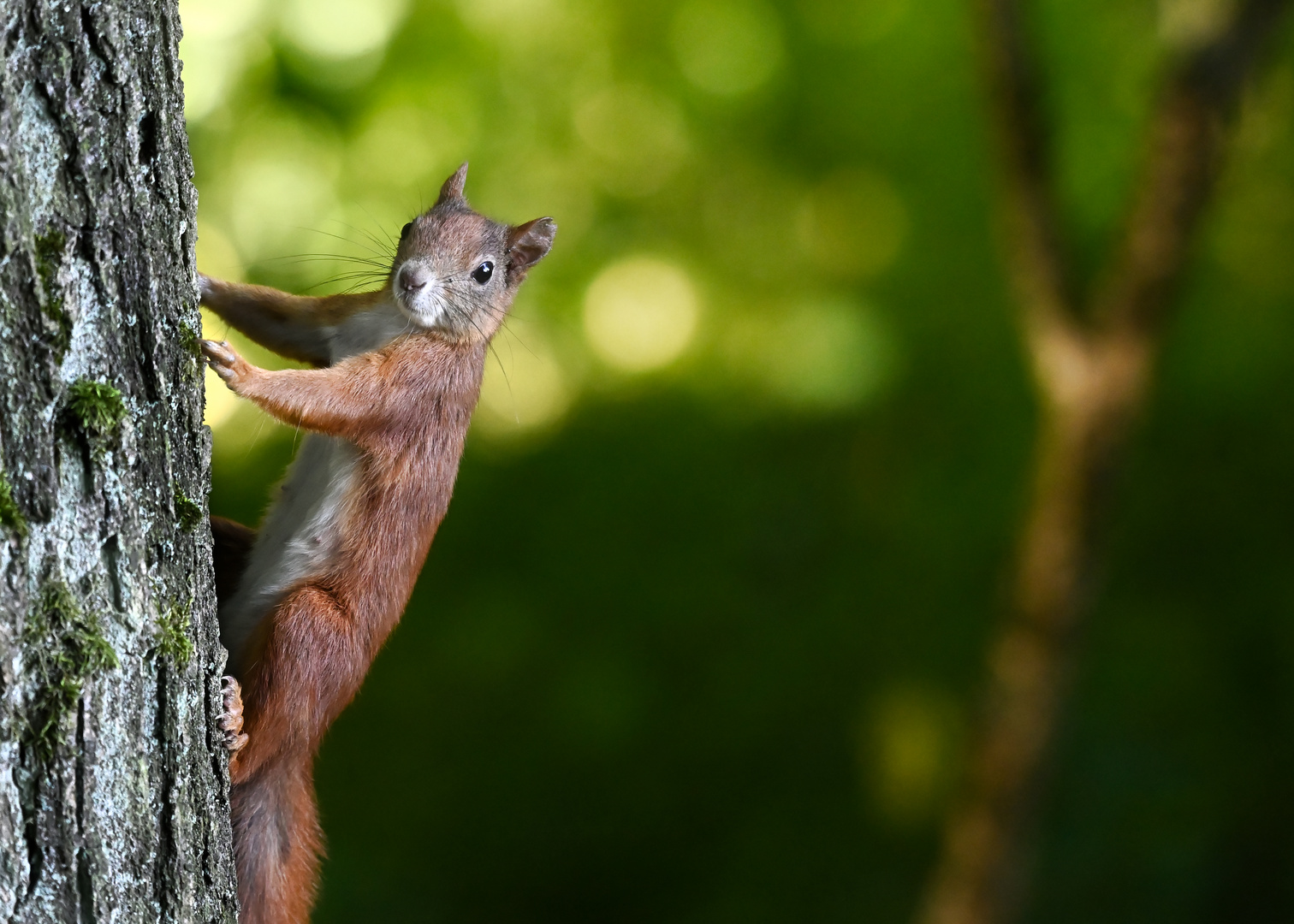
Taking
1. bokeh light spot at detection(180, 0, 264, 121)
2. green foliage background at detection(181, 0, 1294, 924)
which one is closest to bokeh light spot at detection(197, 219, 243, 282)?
bokeh light spot at detection(180, 0, 264, 121)

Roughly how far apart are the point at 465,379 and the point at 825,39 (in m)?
2.25

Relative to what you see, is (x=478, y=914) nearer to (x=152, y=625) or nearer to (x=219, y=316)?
(x=219, y=316)

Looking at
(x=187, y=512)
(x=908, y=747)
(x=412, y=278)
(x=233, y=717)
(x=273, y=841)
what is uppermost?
(x=412, y=278)

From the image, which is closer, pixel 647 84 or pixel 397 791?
pixel 647 84

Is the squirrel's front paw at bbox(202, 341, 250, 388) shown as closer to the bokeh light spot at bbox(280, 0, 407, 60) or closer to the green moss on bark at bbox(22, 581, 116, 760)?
the green moss on bark at bbox(22, 581, 116, 760)

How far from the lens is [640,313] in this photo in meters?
3.28

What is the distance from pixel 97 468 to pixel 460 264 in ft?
2.60

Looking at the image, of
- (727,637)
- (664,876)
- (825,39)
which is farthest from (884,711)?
(825,39)

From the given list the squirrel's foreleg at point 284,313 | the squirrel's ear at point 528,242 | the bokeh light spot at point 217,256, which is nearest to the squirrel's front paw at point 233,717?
the squirrel's foreleg at point 284,313

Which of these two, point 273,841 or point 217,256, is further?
point 217,256

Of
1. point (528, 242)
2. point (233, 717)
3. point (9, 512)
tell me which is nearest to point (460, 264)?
point (528, 242)

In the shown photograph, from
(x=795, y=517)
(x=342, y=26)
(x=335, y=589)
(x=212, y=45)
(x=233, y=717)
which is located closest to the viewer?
(x=233, y=717)

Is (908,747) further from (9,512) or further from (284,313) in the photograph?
(9,512)

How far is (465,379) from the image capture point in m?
1.40
